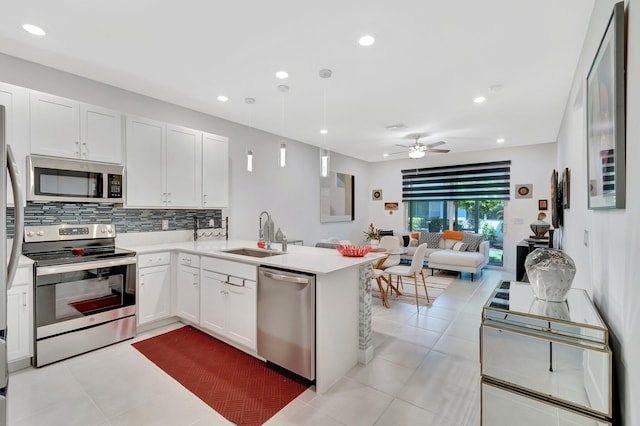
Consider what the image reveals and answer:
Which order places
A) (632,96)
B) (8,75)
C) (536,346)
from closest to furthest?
(632,96)
(536,346)
(8,75)

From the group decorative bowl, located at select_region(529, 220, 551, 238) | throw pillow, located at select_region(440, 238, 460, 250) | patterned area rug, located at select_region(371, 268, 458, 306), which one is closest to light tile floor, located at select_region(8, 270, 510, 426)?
patterned area rug, located at select_region(371, 268, 458, 306)

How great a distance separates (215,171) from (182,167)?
0.47m

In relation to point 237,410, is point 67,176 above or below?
above

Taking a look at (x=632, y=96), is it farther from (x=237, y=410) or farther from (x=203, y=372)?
(x=203, y=372)

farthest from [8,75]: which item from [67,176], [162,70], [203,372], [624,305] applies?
[624,305]

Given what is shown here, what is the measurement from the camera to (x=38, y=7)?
2115 mm

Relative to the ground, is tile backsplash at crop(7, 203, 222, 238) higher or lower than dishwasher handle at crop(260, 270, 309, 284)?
higher

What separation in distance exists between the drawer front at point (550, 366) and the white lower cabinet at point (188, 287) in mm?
2749

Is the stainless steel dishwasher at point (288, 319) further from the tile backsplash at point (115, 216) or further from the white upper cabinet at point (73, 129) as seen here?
the white upper cabinet at point (73, 129)

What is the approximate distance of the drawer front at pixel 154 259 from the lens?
3.12m

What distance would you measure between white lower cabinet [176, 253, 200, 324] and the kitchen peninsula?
0.04ft

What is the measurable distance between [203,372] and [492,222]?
22.7 feet

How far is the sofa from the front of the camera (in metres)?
5.82

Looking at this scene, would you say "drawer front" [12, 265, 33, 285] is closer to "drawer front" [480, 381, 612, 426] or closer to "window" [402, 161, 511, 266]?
"drawer front" [480, 381, 612, 426]
